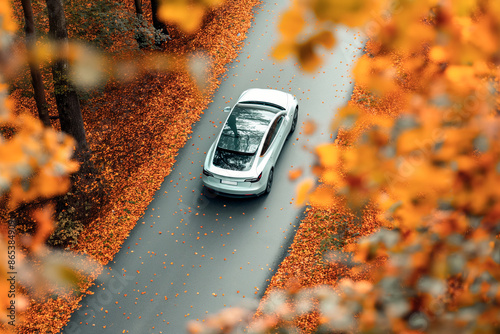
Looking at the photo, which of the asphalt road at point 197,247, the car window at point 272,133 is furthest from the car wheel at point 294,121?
the car window at point 272,133

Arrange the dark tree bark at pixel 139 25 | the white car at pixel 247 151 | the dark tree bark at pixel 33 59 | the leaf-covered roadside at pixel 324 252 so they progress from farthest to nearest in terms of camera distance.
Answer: the dark tree bark at pixel 139 25 → the white car at pixel 247 151 → the dark tree bark at pixel 33 59 → the leaf-covered roadside at pixel 324 252

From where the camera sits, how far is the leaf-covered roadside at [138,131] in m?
8.93

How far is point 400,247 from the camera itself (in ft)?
6.03

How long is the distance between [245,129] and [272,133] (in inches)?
26.9

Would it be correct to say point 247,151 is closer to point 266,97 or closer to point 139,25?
point 266,97

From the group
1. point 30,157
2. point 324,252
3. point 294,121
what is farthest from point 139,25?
point 30,157

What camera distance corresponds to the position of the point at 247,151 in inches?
353

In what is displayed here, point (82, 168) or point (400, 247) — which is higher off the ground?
point (400, 247)

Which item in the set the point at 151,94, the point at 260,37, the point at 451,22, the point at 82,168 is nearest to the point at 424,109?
the point at 451,22

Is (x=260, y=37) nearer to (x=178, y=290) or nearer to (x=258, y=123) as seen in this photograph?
(x=258, y=123)

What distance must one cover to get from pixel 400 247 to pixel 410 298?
24 centimetres

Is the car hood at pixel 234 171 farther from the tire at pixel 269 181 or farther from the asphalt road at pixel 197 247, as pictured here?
the asphalt road at pixel 197 247

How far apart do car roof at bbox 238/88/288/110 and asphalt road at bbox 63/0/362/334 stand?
105 cm

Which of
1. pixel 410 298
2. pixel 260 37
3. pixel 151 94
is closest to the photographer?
pixel 410 298
